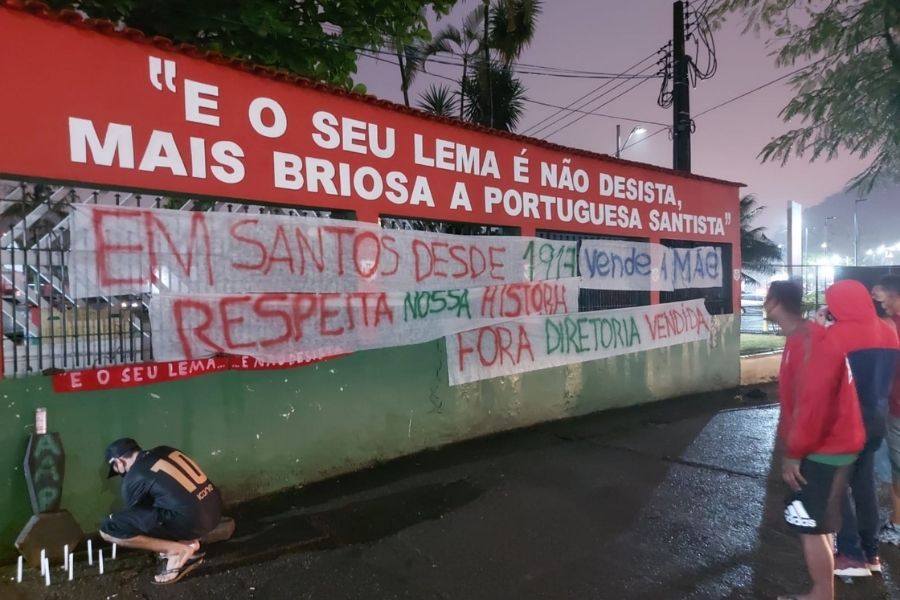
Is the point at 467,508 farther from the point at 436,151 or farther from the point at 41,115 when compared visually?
the point at 41,115

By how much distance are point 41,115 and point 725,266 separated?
349 inches

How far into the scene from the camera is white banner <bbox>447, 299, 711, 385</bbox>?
5.69m

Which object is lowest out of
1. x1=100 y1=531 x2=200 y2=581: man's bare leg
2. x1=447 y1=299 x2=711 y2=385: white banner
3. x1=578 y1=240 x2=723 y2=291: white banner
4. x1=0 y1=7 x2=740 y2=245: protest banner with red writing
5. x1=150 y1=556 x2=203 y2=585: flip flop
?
x1=150 y1=556 x2=203 y2=585: flip flop

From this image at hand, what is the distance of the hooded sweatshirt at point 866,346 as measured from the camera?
9.45 ft

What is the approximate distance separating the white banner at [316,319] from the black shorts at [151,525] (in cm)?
110

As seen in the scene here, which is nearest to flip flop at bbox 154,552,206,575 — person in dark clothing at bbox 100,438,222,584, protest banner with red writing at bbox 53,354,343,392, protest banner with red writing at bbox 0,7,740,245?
person in dark clothing at bbox 100,438,222,584

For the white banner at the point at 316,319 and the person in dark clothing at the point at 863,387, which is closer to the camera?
the person in dark clothing at the point at 863,387

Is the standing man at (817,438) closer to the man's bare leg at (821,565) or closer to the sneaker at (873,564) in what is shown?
the man's bare leg at (821,565)

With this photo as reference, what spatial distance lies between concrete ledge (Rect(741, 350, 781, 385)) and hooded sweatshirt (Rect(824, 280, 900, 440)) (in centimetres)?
644

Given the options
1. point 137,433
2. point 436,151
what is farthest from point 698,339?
point 137,433

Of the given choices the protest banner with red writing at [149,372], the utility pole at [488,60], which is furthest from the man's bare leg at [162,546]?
the utility pole at [488,60]

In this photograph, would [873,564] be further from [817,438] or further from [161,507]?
[161,507]

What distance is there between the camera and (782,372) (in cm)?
280

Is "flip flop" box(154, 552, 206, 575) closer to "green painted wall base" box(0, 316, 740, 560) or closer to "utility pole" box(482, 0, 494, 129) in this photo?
"green painted wall base" box(0, 316, 740, 560)
